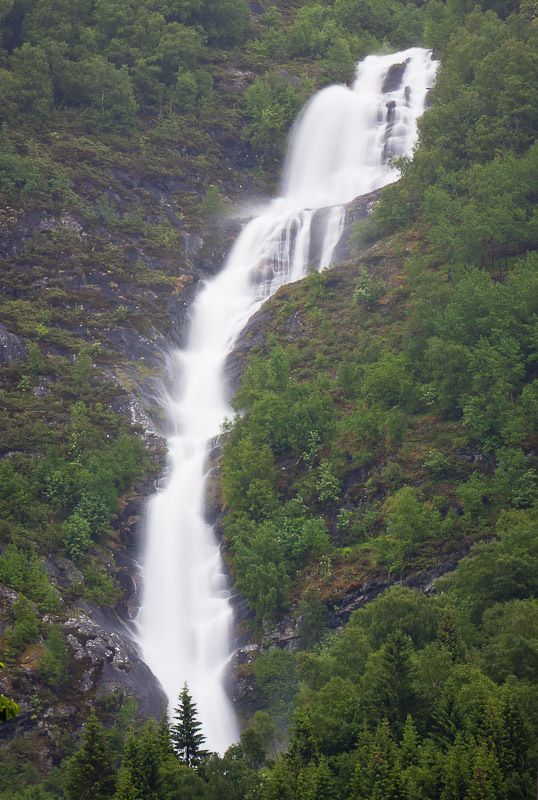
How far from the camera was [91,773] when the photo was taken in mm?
39375

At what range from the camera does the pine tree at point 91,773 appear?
3916 centimetres

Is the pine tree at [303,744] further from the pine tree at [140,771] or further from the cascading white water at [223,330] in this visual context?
the cascading white water at [223,330]

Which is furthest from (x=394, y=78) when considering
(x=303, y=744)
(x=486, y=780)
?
(x=486, y=780)

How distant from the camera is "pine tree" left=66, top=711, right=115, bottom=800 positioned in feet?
128

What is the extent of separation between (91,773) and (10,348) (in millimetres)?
32461

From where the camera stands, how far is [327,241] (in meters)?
Answer: 78.7

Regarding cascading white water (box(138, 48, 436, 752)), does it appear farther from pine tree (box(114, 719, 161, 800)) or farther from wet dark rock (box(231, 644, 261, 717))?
pine tree (box(114, 719, 161, 800))

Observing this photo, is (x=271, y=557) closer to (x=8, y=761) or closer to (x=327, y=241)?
(x=8, y=761)

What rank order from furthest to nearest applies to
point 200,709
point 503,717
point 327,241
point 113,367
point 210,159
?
point 210,159 < point 327,241 < point 113,367 < point 200,709 < point 503,717

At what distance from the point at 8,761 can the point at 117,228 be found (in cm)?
4345

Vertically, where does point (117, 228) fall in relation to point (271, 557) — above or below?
above

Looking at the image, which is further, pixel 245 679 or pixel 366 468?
pixel 366 468

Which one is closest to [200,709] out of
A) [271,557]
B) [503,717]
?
[271,557]

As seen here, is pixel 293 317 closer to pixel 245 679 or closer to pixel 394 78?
pixel 245 679
